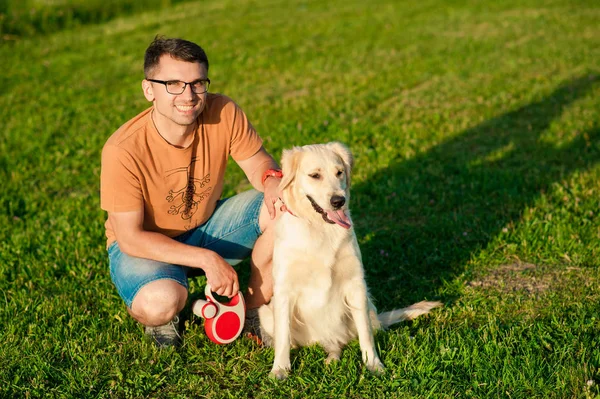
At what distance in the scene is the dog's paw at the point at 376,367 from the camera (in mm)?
3242

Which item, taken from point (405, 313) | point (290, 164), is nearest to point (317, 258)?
point (290, 164)

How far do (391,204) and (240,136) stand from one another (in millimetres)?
2014

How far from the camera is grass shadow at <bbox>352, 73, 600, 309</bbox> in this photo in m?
4.57

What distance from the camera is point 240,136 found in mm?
4047

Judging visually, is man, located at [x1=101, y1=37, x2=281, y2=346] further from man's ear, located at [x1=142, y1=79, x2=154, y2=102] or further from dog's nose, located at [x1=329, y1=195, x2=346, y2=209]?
dog's nose, located at [x1=329, y1=195, x2=346, y2=209]

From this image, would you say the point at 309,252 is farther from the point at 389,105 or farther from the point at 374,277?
the point at 389,105

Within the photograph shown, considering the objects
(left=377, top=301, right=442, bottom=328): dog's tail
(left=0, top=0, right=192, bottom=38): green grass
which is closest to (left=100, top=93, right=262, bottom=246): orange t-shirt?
(left=377, top=301, right=442, bottom=328): dog's tail

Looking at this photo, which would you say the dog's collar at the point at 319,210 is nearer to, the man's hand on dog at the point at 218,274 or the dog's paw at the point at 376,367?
the man's hand on dog at the point at 218,274

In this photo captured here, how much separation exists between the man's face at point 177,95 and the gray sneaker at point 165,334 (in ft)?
3.94

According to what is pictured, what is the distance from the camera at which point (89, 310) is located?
411 centimetres

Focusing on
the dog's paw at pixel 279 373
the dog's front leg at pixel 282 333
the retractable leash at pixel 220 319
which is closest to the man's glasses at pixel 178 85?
the retractable leash at pixel 220 319

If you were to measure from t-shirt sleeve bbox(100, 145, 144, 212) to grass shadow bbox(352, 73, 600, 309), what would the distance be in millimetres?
1786

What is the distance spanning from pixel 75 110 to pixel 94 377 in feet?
21.4

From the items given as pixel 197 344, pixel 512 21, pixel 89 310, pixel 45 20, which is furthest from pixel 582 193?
pixel 45 20
